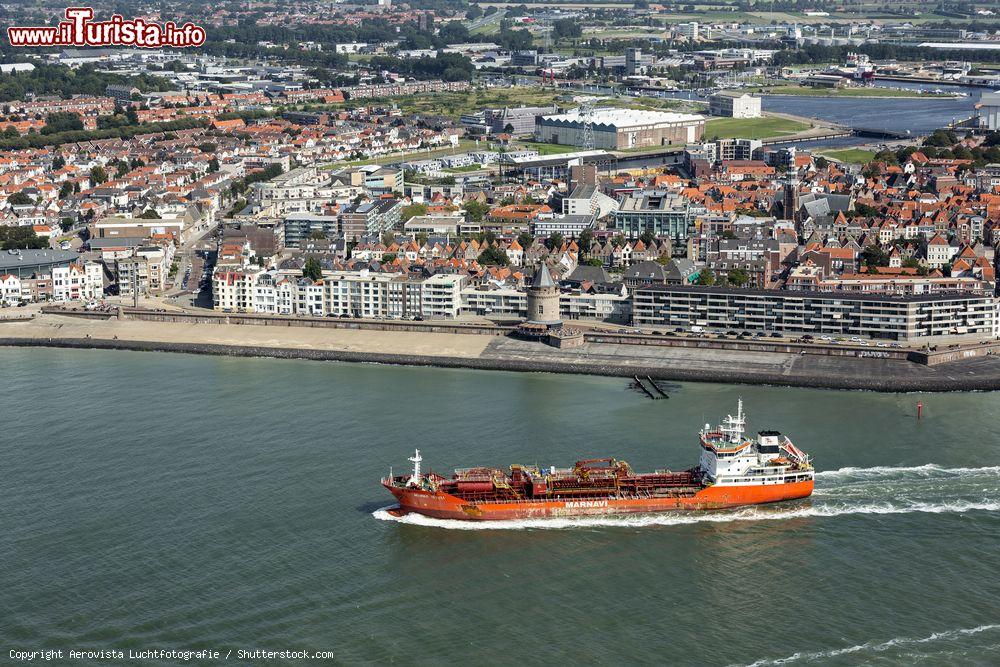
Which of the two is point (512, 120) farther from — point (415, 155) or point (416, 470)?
point (416, 470)

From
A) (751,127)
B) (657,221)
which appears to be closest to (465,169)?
(657,221)

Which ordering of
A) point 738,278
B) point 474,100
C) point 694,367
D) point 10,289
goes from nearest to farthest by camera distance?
point 694,367, point 738,278, point 10,289, point 474,100

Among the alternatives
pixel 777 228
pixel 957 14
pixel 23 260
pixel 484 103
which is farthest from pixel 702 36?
pixel 23 260

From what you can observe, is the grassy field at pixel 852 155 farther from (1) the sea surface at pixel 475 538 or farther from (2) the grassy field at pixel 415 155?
(1) the sea surface at pixel 475 538

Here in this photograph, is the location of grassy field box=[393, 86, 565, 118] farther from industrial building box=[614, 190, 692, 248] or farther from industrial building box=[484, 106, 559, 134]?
industrial building box=[614, 190, 692, 248]

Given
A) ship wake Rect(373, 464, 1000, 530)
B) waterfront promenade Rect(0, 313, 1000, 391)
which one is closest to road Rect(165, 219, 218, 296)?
waterfront promenade Rect(0, 313, 1000, 391)

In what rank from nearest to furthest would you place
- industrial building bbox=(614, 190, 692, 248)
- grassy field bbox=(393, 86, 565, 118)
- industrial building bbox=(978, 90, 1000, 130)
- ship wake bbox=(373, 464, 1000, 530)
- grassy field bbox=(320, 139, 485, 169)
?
ship wake bbox=(373, 464, 1000, 530) → industrial building bbox=(614, 190, 692, 248) → grassy field bbox=(320, 139, 485, 169) → industrial building bbox=(978, 90, 1000, 130) → grassy field bbox=(393, 86, 565, 118)
